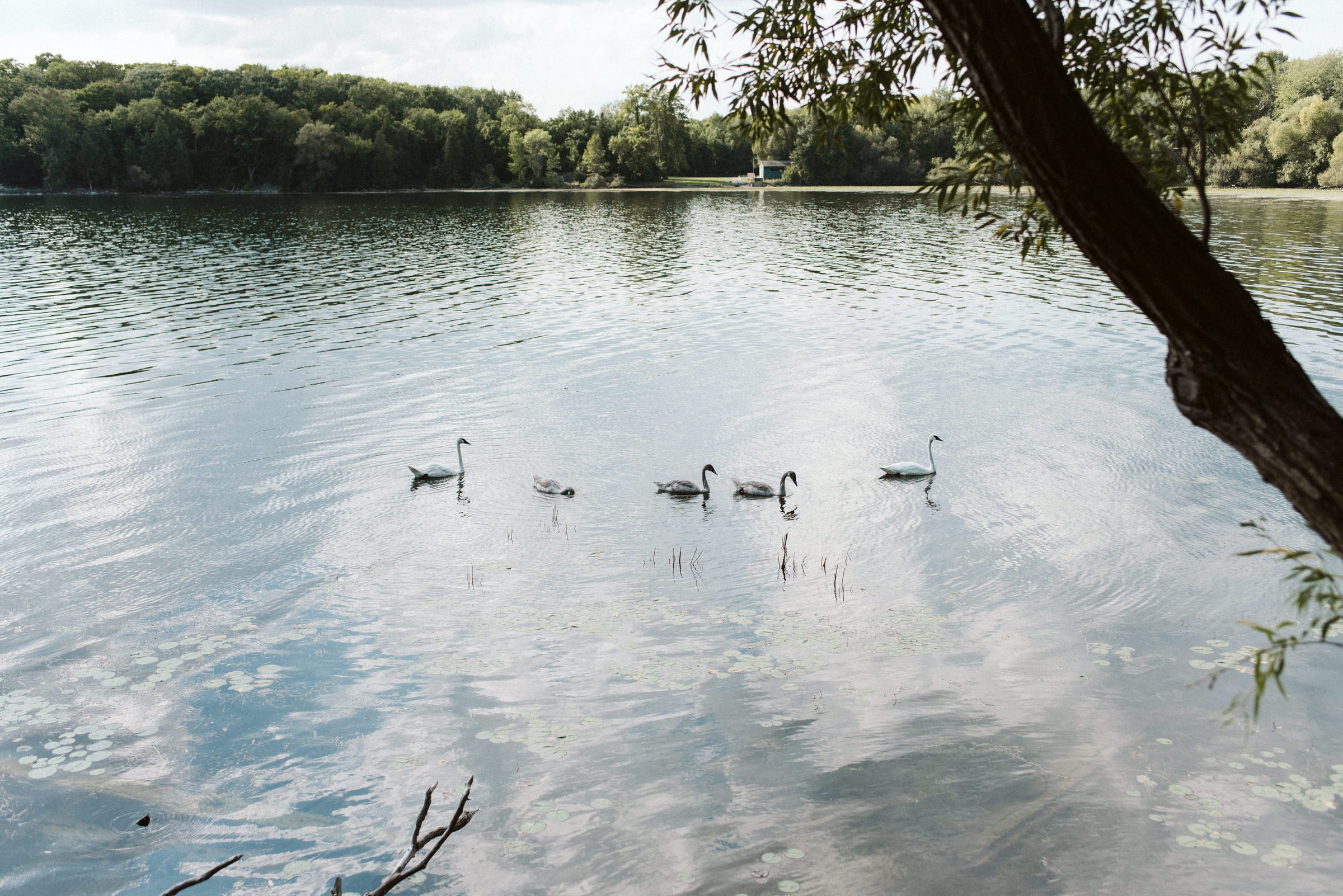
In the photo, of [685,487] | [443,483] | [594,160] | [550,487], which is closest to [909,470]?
[685,487]

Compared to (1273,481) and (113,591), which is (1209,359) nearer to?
(1273,481)

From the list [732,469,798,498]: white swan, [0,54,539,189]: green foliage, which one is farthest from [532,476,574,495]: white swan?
[0,54,539,189]: green foliage

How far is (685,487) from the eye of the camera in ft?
47.1

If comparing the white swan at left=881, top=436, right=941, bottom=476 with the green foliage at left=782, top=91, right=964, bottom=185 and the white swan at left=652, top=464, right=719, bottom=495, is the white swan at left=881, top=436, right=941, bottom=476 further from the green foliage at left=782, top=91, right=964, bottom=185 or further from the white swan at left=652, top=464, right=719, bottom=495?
the green foliage at left=782, top=91, right=964, bottom=185

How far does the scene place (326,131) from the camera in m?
123

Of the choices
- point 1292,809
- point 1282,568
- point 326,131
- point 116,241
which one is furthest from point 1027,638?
point 326,131

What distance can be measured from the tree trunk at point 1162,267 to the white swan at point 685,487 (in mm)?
10798

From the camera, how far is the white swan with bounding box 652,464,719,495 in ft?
47.1

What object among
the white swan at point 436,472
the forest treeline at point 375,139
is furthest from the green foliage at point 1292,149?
the white swan at point 436,472

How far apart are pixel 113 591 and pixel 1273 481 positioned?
11989mm

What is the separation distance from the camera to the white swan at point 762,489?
14414mm

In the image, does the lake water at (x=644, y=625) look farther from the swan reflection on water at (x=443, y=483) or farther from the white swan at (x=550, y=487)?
the white swan at (x=550, y=487)

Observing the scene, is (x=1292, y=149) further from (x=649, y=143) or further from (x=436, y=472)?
(x=436, y=472)

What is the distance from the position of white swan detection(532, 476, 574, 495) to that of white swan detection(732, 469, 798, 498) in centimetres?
269
